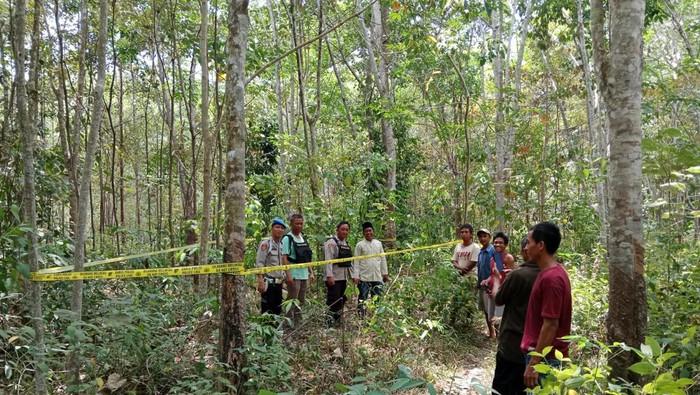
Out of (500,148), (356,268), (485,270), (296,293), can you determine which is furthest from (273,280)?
(500,148)

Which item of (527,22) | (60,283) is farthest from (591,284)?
(527,22)

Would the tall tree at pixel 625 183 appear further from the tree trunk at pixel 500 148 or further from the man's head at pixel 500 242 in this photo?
the tree trunk at pixel 500 148

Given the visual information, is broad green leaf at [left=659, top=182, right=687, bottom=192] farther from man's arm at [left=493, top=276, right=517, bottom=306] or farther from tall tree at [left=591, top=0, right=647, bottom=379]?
man's arm at [left=493, top=276, right=517, bottom=306]

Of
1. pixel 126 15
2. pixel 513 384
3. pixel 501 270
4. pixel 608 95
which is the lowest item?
pixel 513 384

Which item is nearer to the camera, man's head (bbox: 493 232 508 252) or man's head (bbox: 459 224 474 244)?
man's head (bbox: 493 232 508 252)

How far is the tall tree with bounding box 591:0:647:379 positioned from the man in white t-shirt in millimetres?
2814

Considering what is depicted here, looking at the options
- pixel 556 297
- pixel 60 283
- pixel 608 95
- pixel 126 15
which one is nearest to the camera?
pixel 556 297

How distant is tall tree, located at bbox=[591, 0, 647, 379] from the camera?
3.37 m

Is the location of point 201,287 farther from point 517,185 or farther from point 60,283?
point 517,185

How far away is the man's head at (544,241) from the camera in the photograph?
2.91 m

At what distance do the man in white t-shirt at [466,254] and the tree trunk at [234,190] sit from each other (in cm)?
350

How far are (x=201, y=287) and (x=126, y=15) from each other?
210 inches

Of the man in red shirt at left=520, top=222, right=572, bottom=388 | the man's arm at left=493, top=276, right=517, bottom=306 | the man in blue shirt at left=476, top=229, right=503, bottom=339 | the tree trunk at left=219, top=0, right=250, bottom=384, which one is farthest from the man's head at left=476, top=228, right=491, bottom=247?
the tree trunk at left=219, top=0, right=250, bottom=384

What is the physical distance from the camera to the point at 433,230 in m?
10.1
